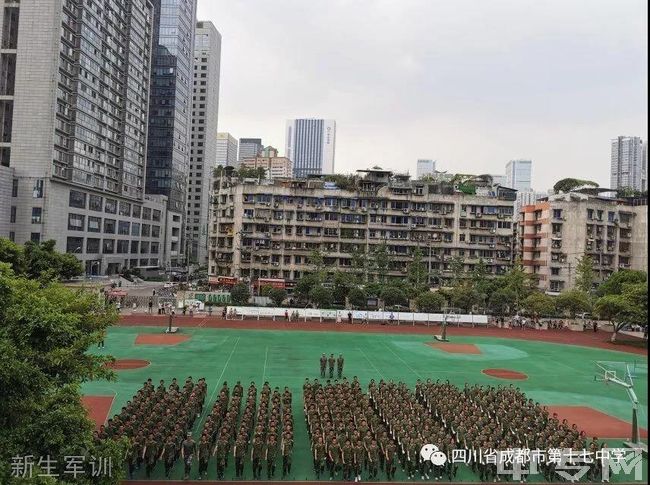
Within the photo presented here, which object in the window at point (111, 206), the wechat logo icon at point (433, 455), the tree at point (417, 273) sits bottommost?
the wechat logo icon at point (433, 455)

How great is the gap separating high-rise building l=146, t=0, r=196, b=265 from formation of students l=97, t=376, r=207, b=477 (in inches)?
3236

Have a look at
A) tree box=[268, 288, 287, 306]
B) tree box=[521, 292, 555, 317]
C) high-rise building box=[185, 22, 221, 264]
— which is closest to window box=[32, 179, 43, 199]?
tree box=[268, 288, 287, 306]

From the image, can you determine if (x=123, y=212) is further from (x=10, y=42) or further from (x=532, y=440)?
(x=532, y=440)

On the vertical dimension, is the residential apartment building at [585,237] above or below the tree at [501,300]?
above

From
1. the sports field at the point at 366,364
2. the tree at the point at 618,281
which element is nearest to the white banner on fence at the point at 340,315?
the sports field at the point at 366,364

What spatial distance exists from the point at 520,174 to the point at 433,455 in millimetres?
181442

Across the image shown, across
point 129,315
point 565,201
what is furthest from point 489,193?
point 129,315

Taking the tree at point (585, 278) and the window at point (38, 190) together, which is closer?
the tree at point (585, 278)

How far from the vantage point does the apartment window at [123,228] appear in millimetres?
74625

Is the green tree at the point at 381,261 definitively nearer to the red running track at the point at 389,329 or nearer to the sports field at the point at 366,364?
the red running track at the point at 389,329

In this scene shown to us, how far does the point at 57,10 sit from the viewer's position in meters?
57.7

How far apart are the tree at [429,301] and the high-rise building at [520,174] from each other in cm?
14251

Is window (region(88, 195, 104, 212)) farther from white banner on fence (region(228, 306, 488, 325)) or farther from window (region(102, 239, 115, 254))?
white banner on fence (region(228, 306, 488, 325))

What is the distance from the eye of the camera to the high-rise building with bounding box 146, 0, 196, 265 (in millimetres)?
95250
